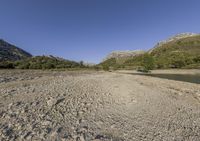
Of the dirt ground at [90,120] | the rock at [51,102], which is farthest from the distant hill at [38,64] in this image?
the dirt ground at [90,120]

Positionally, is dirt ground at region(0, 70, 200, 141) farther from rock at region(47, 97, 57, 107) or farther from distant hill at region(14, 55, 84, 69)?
distant hill at region(14, 55, 84, 69)

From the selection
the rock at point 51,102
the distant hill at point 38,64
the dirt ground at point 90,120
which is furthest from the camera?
the distant hill at point 38,64

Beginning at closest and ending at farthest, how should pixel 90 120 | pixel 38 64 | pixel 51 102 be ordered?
pixel 90 120 < pixel 51 102 < pixel 38 64

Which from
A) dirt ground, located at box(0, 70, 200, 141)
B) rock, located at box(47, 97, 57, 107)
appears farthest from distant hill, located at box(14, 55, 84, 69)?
dirt ground, located at box(0, 70, 200, 141)

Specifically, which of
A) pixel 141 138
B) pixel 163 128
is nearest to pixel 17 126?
pixel 141 138

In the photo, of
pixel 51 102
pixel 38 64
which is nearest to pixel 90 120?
pixel 51 102

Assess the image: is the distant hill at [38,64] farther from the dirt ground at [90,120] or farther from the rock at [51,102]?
the dirt ground at [90,120]

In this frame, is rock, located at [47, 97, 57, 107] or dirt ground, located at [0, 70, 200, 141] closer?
dirt ground, located at [0, 70, 200, 141]

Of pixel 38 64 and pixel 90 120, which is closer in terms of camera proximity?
pixel 90 120

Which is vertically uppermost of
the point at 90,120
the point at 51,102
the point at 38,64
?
the point at 38,64

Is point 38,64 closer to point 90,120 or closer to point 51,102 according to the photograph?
point 51,102

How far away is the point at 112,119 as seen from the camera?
8.82 metres

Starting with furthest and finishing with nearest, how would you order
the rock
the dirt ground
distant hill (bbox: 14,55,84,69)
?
distant hill (bbox: 14,55,84,69) → the rock → the dirt ground

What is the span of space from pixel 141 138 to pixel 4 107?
23.1 ft
